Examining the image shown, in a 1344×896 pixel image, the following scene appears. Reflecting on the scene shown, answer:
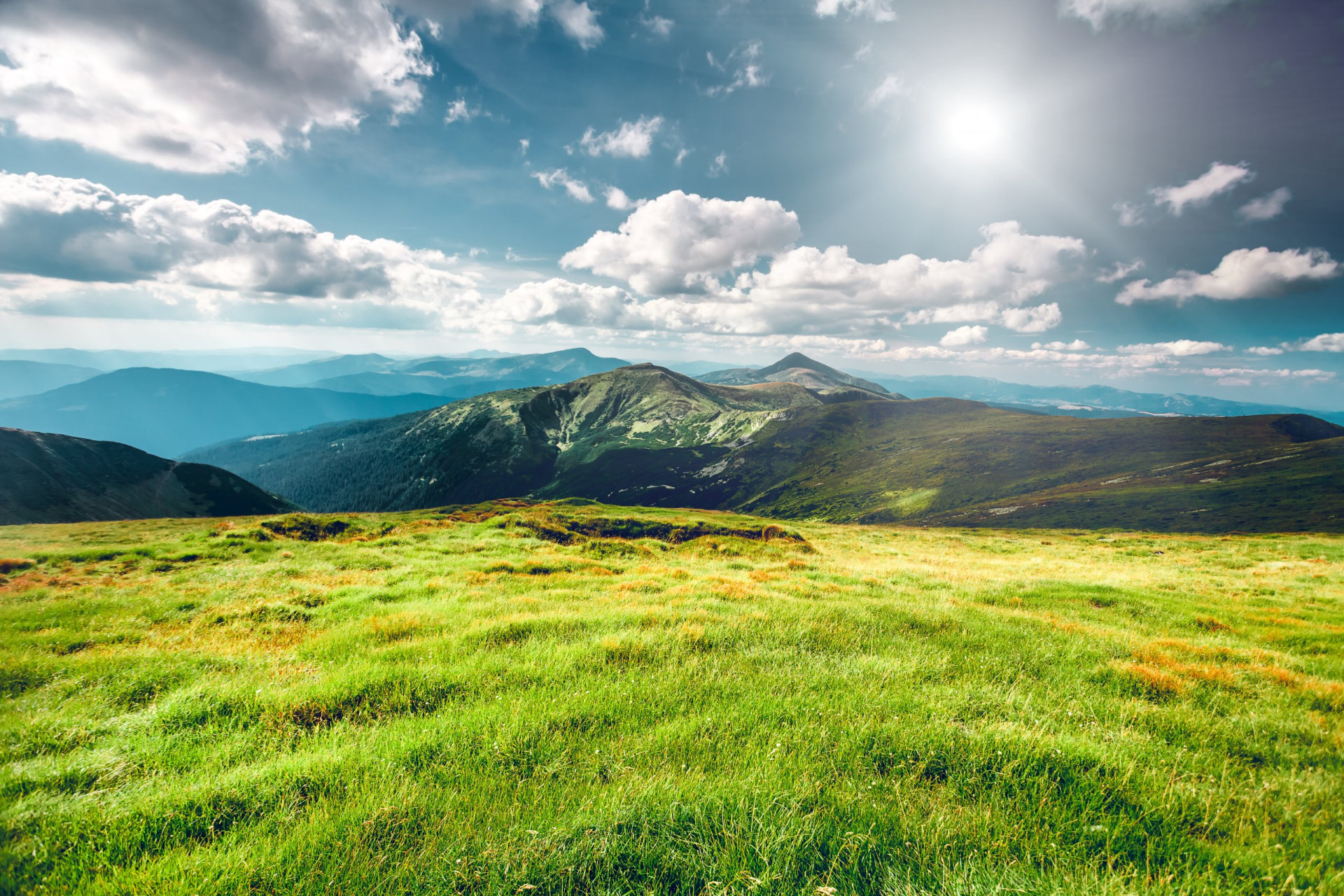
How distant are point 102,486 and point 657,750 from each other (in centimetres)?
24335

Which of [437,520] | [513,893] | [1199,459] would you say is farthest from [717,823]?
[1199,459]

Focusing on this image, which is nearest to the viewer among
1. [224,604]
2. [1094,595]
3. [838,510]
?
[224,604]

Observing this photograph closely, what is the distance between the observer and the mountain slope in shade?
452ft

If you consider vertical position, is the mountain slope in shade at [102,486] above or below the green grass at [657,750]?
below

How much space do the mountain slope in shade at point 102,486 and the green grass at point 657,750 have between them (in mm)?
190238

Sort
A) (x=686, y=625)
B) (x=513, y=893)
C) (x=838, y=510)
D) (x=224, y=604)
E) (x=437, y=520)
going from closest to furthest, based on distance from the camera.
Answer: (x=513, y=893)
(x=686, y=625)
(x=224, y=604)
(x=437, y=520)
(x=838, y=510)

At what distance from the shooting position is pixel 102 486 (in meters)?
157

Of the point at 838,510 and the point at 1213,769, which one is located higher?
the point at 1213,769

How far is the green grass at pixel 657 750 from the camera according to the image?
3.32 metres

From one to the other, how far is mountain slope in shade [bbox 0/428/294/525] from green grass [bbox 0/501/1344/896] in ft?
624

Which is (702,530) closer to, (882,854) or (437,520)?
(437,520)

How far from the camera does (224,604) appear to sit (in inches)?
410

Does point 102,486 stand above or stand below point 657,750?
below

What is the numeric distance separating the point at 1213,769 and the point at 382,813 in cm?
763
